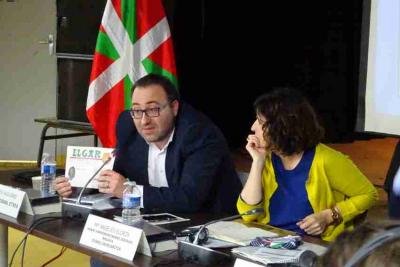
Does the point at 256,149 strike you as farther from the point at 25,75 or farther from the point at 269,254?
the point at 25,75

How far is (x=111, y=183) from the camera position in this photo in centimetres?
244

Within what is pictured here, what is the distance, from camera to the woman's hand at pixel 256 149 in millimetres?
2404

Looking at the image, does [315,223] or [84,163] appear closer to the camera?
[315,223]

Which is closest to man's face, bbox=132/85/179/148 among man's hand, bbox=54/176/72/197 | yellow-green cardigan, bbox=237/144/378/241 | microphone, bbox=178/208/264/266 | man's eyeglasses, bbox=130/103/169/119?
man's eyeglasses, bbox=130/103/169/119

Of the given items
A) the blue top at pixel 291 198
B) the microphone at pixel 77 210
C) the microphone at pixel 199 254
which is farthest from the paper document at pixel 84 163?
the microphone at pixel 199 254

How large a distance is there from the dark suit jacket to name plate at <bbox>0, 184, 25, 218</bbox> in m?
0.41

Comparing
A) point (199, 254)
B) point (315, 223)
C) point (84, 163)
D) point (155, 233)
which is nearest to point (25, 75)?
point (84, 163)

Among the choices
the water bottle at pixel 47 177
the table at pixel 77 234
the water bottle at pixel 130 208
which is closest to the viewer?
the table at pixel 77 234

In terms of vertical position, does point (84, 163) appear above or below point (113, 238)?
above

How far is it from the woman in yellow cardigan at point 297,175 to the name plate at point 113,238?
1.83 feet

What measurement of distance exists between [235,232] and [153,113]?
2.48 feet

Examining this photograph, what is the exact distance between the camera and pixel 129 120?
2.81 m

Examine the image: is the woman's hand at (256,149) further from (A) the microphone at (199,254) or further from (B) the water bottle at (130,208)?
(A) the microphone at (199,254)

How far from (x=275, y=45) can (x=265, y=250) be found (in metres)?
5.99
